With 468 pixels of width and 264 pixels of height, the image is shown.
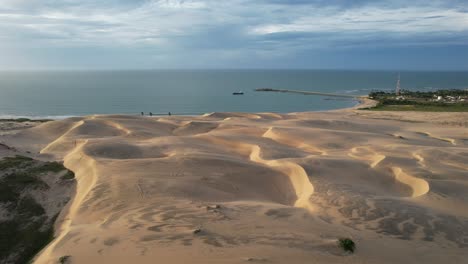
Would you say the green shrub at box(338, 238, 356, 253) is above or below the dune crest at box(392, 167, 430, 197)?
above

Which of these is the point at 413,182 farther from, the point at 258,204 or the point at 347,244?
the point at 347,244

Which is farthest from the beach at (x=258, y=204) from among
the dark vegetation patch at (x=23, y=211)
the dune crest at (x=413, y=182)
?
the dark vegetation patch at (x=23, y=211)

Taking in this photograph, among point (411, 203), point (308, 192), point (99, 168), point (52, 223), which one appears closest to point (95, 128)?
point (99, 168)

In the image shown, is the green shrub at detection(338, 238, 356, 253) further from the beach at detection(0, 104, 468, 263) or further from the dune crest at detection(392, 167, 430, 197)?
the dune crest at detection(392, 167, 430, 197)

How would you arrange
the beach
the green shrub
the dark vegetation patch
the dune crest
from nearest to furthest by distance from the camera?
the green shrub < the beach < the dark vegetation patch < the dune crest

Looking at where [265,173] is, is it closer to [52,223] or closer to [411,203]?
[411,203]

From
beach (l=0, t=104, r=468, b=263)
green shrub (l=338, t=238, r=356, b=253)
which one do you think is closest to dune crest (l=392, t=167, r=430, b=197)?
beach (l=0, t=104, r=468, b=263)
